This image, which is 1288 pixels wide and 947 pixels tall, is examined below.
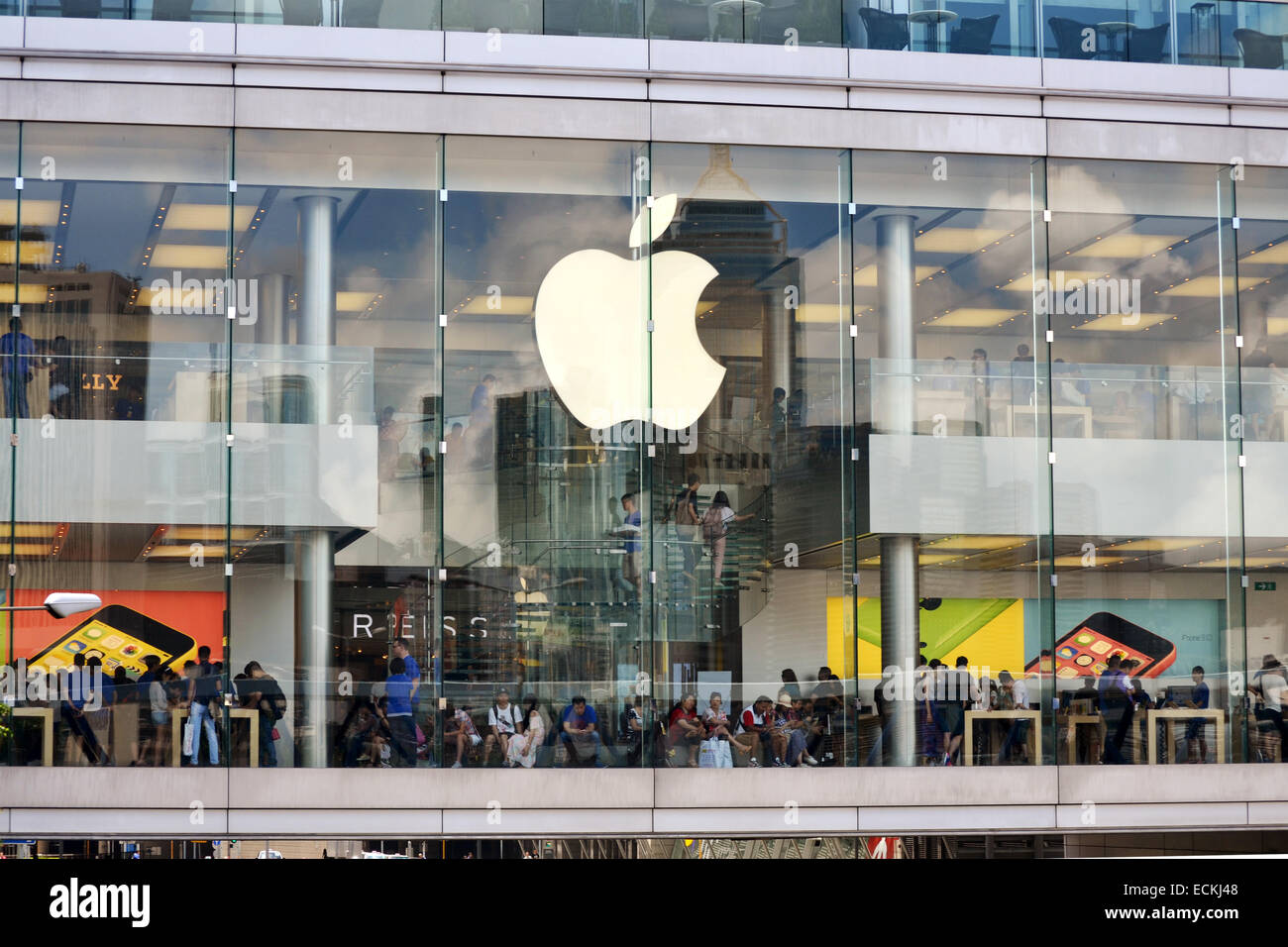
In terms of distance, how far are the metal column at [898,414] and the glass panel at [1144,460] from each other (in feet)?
5.25

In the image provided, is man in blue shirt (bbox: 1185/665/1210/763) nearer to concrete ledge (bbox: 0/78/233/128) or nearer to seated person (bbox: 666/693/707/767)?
seated person (bbox: 666/693/707/767)

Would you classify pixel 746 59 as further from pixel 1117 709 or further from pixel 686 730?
pixel 1117 709

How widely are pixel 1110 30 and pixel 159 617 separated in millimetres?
12216

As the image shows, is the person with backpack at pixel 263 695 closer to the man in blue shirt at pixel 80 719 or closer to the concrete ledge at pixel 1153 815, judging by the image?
the man in blue shirt at pixel 80 719

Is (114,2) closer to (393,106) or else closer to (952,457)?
(393,106)

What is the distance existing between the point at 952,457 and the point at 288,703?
297 inches

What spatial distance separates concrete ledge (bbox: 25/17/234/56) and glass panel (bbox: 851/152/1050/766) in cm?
704

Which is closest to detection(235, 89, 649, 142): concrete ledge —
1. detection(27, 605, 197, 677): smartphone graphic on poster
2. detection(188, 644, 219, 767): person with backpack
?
detection(27, 605, 197, 677): smartphone graphic on poster

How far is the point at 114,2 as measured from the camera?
1473 cm

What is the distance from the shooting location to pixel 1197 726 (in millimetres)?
15656

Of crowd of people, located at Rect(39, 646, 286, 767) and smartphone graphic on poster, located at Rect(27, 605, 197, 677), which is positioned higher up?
smartphone graphic on poster, located at Rect(27, 605, 197, 677)

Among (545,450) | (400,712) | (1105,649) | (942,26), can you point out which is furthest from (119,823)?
(942,26)

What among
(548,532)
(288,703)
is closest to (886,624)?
(548,532)

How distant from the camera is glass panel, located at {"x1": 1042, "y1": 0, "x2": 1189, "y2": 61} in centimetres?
1589
